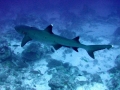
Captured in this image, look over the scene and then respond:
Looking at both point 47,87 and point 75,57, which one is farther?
point 75,57

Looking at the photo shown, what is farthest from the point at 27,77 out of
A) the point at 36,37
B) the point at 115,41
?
the point at 115,41

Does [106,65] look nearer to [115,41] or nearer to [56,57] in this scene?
[56,57]

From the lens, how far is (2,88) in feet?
31.6

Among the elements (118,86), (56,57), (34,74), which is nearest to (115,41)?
(56,57)

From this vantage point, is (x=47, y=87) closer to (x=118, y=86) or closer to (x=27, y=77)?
(x=27, y=77)

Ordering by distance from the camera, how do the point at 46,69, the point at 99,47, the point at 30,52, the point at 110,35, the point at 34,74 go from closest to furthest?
the point at 99,47
the point at 34,74
the point at 46,69
the point at 30,52
the point at 110,35

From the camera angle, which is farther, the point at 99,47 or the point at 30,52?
the point at 30,52

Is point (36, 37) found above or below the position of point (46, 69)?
above

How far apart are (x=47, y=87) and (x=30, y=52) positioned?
4037 millimetres

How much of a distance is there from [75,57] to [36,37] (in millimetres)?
8497

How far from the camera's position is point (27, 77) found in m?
11.0

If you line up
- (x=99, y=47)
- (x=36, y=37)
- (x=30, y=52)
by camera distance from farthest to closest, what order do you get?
(x=30, y=52) → (x=36, y=37) → (x=99, y=47)

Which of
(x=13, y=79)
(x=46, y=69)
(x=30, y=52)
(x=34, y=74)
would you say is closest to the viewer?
(x=13, y=79)

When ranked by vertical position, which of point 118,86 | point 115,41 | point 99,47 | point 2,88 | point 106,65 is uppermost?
point 115,41
